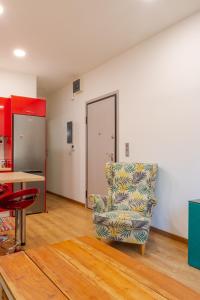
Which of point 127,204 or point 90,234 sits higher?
point 127,204

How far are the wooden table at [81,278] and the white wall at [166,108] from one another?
1.70m

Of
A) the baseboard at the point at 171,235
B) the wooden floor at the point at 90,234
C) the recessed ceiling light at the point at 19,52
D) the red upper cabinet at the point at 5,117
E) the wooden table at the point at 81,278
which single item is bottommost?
the wooden floor at the point at 90,234

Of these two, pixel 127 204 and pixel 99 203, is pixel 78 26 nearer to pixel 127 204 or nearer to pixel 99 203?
pixel 99 203

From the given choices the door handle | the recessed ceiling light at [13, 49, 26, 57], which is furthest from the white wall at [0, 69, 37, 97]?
the door handle

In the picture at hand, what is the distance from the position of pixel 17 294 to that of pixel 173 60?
3052 millimetres

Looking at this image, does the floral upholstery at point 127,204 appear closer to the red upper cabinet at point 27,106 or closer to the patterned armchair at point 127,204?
the patterned armchair at point 127,204

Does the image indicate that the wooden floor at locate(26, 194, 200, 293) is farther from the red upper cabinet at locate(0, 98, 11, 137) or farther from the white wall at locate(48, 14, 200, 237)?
the red upper cabinet at locate(0, 98, 11, 137)

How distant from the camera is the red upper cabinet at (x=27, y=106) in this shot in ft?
14.5

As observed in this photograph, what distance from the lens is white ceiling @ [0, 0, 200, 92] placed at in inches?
107

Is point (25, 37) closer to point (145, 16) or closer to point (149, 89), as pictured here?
point (145, 16)

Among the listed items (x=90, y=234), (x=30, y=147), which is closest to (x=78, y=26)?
(x=30, y=147)

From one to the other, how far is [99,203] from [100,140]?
5.52 ft

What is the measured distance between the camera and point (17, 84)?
16.0 ft

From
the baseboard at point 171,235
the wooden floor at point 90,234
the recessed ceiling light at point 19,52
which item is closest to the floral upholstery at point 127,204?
the wooden floor at point 90,234
